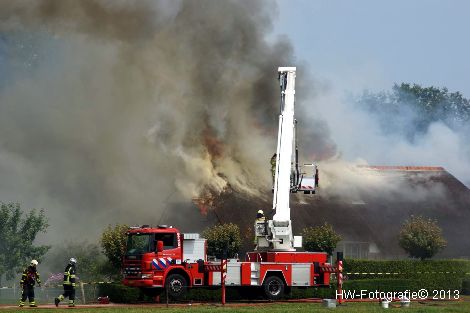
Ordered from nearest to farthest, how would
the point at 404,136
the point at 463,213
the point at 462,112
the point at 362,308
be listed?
the point at 362,308 < the point at 463,213 < the point at 404,136 < the point at 462,112

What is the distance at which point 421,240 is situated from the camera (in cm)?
5934

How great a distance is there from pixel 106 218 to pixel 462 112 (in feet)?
234

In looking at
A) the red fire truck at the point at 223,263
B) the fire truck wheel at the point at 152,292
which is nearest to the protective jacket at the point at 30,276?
the red fire truck at the point at 223,263

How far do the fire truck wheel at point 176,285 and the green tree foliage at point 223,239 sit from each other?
13202mm

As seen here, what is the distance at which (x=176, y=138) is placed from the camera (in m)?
63.2

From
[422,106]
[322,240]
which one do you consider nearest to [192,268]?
[322,240]

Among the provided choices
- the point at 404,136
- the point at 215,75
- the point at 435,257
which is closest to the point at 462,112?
the point at 404,136

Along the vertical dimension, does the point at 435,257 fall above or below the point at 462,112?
below

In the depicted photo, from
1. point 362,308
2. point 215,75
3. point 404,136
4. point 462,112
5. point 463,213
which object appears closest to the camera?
point 362,308

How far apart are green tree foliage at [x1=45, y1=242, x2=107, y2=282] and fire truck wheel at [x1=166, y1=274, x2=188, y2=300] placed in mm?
11622

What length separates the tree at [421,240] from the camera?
59406 millimetres

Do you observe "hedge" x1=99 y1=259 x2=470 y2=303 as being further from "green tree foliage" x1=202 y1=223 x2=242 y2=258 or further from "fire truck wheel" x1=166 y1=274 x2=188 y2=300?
"green tree foliage" x1=202 y1=223 x2=242 y2=258

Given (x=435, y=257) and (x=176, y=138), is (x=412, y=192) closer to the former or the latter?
(x=435, y=257)

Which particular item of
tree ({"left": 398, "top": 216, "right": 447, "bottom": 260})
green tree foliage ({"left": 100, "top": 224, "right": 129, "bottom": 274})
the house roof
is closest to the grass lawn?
green tree foliage ({"left": 100, "top": 224, "right": 129, "bottom": 274})
